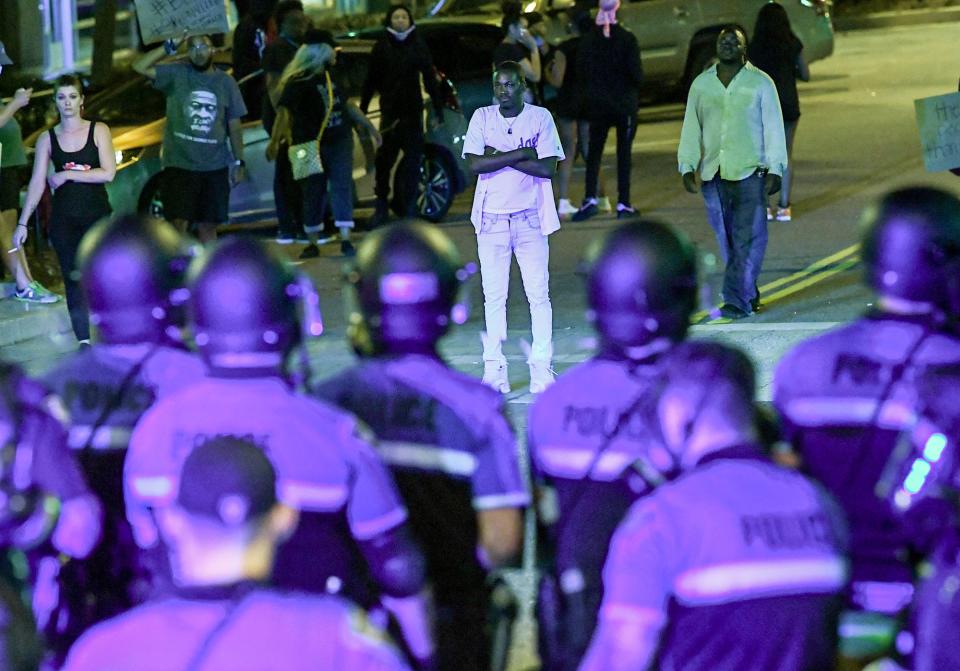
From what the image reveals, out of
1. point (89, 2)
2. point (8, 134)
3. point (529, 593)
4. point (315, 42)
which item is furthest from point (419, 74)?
point (89, 2)

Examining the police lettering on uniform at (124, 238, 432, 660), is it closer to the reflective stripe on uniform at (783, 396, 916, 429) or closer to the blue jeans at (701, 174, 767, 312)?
the reflective stripe on uniform at (783, 396, 916, 429)

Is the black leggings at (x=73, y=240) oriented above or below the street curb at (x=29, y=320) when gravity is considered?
above

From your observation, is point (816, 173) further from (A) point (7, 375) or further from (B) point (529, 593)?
(A) point (7, 375)

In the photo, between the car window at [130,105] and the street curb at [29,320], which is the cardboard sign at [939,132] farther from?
the car window at [130,105]

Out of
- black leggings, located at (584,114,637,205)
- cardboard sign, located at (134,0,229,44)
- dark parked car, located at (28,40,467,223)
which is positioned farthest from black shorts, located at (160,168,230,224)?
black leggings, located at (584,114,637,205)

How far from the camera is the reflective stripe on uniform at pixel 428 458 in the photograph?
3938mm

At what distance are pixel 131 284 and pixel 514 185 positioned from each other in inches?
166

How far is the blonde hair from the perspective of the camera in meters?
13.0

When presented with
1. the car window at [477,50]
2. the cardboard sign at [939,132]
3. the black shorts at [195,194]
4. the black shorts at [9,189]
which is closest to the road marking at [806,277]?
the cardboard sign at [939,132]

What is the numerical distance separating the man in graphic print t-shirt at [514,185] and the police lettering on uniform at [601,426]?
4527 mm

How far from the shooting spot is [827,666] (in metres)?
3.22

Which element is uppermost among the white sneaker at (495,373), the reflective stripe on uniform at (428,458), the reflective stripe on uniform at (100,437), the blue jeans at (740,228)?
the reflective stripe on uniform at (428,458)

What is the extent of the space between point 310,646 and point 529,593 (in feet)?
12.1

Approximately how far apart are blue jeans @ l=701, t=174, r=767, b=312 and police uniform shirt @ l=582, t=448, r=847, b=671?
717 cm
